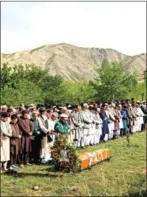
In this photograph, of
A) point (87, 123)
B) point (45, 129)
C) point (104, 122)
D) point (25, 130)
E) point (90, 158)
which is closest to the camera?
point (90, 158)

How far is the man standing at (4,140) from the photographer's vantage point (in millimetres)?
13977

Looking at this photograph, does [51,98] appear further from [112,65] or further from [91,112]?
[91,112]

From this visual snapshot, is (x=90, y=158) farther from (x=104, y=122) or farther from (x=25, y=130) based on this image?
(x=104, y=122)

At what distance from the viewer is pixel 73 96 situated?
6700 centimetres

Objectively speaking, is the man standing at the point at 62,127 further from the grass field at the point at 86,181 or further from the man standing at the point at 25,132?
the grass field at the point at 86,181

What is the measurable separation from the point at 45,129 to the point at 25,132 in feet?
3.42

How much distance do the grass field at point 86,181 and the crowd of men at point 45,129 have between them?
691 mm

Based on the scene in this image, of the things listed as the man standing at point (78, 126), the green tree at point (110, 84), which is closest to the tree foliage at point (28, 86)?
the green tree at point (110, 84)

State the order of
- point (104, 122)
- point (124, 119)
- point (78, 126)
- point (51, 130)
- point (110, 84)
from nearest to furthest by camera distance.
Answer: point (51, 130) → point (78, 126) → point (104, 122) → point (124, 119) → point (110, 84)

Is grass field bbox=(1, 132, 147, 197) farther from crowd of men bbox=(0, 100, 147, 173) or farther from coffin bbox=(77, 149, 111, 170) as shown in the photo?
crowd of men bbox=(0, 100, 147, 173)

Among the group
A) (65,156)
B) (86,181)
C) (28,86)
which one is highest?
(28,86)

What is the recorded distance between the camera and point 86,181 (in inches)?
520

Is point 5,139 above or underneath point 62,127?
underneath

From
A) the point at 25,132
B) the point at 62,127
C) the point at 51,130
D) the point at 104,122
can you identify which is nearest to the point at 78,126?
the point at 104,122
